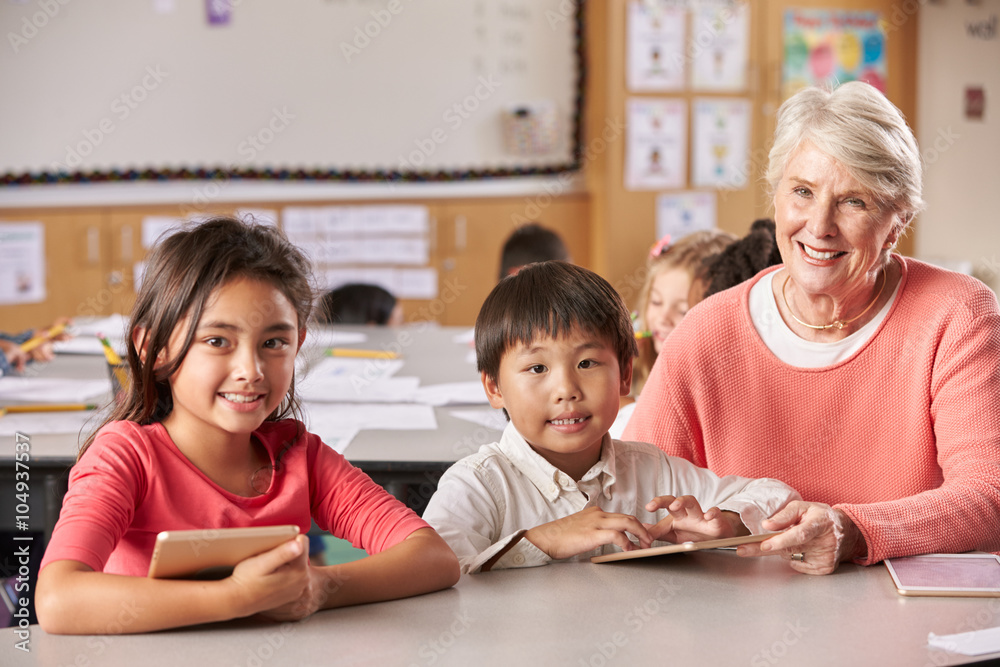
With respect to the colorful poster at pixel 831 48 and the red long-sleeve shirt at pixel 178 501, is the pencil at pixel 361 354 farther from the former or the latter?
Result: the colorful poster at pixel 831 48

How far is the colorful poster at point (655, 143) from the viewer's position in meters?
4.69

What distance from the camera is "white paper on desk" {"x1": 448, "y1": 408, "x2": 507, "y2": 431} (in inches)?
80.5

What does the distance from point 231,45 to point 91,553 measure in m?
4.01

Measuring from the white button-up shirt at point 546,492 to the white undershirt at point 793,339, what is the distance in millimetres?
240

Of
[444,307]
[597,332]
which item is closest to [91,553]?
[597,332]

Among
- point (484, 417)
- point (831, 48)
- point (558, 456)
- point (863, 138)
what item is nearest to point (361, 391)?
point (484, 417)

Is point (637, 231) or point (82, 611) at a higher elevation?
point (637, 231)

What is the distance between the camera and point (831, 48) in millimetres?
4797

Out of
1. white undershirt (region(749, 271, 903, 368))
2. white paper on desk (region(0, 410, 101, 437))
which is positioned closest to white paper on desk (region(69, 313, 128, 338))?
white paper on desk (region(0, 410, 101, 437))

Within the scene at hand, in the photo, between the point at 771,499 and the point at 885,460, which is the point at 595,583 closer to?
the point at 771,499

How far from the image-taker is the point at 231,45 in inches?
178

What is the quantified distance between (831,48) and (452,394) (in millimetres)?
3436

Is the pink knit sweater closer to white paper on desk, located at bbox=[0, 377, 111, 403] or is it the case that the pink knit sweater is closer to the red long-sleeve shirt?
the red long-sleeve shirt

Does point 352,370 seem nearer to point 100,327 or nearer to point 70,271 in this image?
point 100,327
